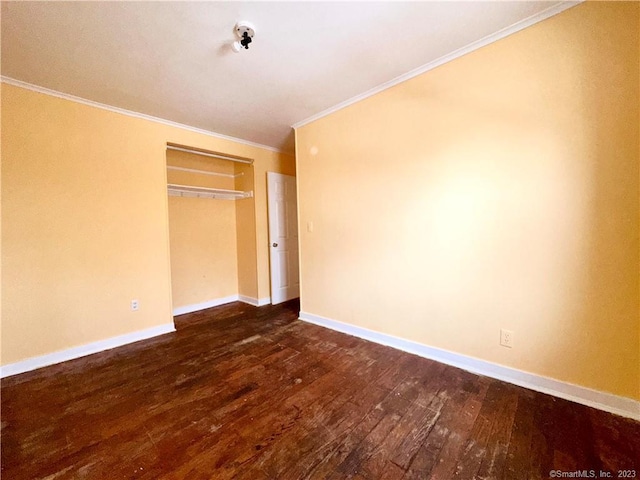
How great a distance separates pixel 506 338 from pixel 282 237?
3.08 metres

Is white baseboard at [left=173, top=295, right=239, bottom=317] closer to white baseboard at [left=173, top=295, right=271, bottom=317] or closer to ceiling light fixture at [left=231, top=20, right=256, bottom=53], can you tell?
white baseboard at [left=173, top=295, right=271, bottom=317]

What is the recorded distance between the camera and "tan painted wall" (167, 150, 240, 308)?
3695mm

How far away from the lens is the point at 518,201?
1765 mm

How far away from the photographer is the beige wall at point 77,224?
214 cm

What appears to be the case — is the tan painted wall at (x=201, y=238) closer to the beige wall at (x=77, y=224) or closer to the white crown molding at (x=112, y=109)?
the white crown molding at (x=112, y=109)

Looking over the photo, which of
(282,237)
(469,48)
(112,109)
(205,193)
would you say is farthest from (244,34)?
(282,237)

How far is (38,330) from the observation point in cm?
224

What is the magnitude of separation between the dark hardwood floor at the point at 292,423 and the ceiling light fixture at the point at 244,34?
96.3 inches

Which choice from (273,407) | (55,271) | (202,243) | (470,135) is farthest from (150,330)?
(470,135)

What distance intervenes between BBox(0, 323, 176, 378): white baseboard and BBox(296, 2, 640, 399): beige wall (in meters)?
2.41

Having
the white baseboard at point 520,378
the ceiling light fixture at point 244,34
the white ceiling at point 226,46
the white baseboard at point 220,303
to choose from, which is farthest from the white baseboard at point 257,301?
the ceiling light fixture at point 244,34

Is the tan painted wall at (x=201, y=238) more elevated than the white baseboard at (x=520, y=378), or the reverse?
the tan painted wall at (x=201, y=238)

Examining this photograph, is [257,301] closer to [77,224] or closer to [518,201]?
[77,224]

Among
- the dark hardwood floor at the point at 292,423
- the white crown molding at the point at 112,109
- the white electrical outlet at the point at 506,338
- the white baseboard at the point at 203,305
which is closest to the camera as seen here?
the dark hardwood floor at the point at 292,423
